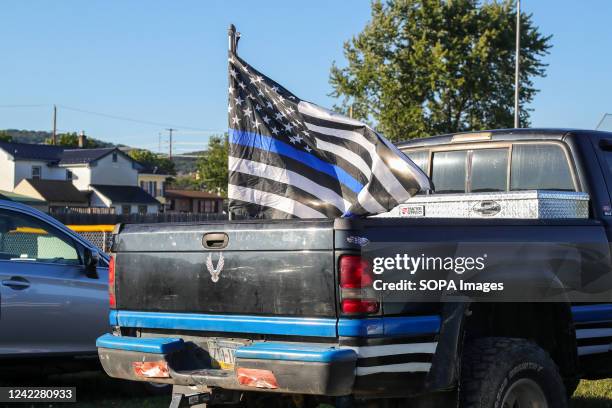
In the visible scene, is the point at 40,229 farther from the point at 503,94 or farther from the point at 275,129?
the point at 503,94

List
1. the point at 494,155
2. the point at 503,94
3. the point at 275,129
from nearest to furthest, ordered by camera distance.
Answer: the point at 275,129, the point at 494,155, the point at 503,94

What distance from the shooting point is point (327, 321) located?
464cm

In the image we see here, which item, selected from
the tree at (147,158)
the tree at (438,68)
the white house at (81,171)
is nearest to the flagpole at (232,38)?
the tree at (438,68)

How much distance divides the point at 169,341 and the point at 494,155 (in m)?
3.06

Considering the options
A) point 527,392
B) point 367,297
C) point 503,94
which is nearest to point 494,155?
point 527,392

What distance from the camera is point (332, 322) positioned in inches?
182

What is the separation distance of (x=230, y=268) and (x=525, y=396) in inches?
72.8

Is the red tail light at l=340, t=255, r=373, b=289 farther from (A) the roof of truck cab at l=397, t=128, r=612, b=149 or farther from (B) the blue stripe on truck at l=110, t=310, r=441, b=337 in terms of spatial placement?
(A) the roof of truck cab at l=397, t=128, r=612, b=149

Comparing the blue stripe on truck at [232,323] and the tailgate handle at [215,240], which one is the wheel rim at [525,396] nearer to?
the blue stripe on truck at [232,323]

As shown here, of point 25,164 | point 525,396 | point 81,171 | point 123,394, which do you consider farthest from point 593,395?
point 81,171

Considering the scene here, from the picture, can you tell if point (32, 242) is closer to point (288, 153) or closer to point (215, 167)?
point (288, 153)

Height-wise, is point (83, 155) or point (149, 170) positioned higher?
point (83, 155)

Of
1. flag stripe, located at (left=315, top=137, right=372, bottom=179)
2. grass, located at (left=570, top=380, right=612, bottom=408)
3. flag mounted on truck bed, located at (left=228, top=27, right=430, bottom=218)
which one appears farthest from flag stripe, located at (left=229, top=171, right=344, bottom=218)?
grass, located at (left=570, top=380, right=612, bottom=408)

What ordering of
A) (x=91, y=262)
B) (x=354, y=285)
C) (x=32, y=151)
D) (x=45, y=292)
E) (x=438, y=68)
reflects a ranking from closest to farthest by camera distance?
(x=354, y=285), (x=45, y=292), (x=91, y=262), (x=438, y=68), (x=32, y=151)
